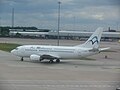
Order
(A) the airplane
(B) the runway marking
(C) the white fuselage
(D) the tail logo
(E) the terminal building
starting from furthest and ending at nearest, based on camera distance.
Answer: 1. (E) the terminal building
2. (D) the tail logo
3. (C) the white fuselage
4. (A) the airplane
5. (B) the runway marking

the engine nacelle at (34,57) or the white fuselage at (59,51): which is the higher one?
the white fuselage at (59,51)

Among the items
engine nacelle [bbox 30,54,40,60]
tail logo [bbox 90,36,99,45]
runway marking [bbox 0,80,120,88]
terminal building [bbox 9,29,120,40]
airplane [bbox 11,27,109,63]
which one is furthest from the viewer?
terminal building [bbox 9,29,120,40]

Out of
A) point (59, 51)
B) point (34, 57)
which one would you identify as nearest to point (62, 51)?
point (59, 51)

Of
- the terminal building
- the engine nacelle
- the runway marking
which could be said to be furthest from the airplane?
the terminal building

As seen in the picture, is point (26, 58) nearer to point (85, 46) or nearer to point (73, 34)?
point (85, 46)

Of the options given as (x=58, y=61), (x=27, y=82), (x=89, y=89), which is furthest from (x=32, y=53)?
(x=89, y=89)

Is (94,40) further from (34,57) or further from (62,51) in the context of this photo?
(34,57)

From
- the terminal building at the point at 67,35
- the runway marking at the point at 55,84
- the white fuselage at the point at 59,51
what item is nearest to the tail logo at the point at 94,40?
the white fuselage at the point at 59,51

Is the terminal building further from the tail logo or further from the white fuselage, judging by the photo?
the white fuselage

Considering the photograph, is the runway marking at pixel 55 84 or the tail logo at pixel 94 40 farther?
the tail logo at pixel 94 40

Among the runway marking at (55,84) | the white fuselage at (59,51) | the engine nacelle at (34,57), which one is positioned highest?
the white fuselage at (59,51)

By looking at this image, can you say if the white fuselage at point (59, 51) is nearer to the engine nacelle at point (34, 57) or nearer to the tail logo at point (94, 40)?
the engine nacelle at point (34, 57)

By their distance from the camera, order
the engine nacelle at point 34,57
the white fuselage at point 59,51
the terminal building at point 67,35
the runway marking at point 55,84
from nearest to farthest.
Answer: the runway marking at point 55,84 → the engine nacelle at point 34,57 → the white fuselage at point 59,51 → the terminal building at point 67,35

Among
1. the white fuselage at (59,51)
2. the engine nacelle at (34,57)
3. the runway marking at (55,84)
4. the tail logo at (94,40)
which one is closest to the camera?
the runway marking at (55,84)
